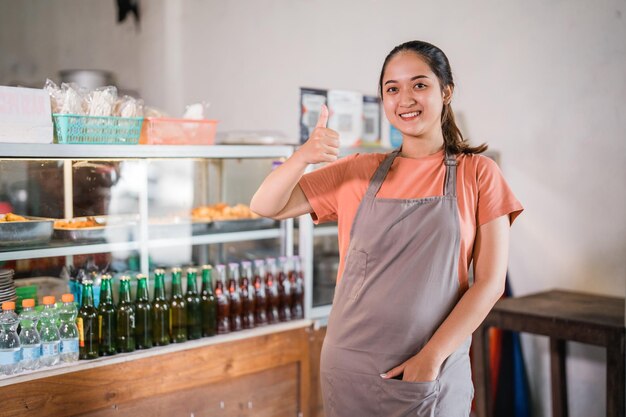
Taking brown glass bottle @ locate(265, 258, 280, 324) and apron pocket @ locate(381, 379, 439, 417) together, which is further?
brown glass bottle @ locate(265, 258, 280, 324)

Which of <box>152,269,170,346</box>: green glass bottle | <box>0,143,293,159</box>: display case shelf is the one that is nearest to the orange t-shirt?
<box>0,143,293,159</box>: display case shelf

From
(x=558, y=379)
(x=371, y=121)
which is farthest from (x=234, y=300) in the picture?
(x=558, y=379)

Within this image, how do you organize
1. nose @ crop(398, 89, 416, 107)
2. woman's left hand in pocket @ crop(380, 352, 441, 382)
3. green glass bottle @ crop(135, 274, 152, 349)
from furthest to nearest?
green glass bottle @ crop(135, 274, 152, 349) < nose @ crop(398, 89, 416, 107) < woman's left hand in pocket @ crop(380, 352, 441, 382)

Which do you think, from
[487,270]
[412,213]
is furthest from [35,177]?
[487,270]

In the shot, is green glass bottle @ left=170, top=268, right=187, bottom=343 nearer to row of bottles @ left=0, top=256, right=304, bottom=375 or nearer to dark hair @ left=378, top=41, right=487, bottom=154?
row of bottles @ left=0, top=256, right=304, bottom=375

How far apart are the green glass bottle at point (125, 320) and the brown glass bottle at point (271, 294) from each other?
27.8 inches

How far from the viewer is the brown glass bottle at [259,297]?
10.6 ft

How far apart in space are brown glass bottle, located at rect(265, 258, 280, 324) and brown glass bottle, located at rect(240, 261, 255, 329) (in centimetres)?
9

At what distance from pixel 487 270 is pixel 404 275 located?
9.1 inches

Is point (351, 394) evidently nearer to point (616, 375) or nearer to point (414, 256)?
point (414, 256)

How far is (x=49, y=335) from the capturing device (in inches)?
101

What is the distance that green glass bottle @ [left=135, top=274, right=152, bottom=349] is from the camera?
2.81m

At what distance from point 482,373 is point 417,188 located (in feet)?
6.61

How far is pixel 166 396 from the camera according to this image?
2822 mm
